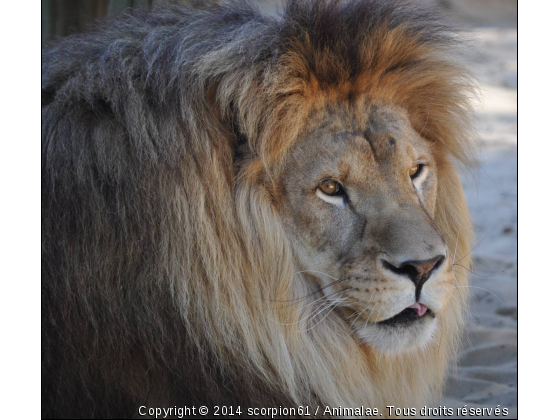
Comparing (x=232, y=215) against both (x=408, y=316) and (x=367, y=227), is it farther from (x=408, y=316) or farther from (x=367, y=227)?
(x=408, y=316)

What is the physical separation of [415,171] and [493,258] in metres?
1.89

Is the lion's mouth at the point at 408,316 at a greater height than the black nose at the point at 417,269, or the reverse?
the black nose at the point at 417,269

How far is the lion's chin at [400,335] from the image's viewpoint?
1960 millimetres

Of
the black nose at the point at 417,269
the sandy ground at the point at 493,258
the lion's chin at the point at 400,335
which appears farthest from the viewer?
the sandy ground at the point at 493,258

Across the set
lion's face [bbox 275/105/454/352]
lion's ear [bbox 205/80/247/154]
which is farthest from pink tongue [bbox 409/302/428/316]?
lion's ear [bbox 205/80/247/154]

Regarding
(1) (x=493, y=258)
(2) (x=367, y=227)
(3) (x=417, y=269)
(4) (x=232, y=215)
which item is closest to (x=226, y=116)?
(4) (x=232, y=215)

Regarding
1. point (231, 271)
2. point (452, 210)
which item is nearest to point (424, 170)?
point (452, 210)

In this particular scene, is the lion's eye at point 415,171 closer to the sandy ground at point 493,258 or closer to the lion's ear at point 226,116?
the sandy ground at point 493,258

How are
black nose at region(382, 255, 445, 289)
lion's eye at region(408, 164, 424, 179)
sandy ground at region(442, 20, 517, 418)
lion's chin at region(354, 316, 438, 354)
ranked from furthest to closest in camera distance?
sandy ground at region(442, 20, 517, 418) < lion's eye at region(408, 164, 424, 179) < lion's chin at region(354, 316, 438, 354) < black nose at region(382, 255, 445, 289)

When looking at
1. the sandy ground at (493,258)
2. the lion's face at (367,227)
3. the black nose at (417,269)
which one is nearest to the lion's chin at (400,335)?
the lion's face at (367,227)

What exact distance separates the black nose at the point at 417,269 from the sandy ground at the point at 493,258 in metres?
0.44

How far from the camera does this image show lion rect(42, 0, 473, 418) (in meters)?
1.97

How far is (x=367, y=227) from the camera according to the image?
76.9 inches

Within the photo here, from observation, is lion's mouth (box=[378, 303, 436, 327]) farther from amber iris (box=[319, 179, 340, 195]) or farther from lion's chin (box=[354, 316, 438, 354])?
amber iris (box=[319, 179, 340, 195])
